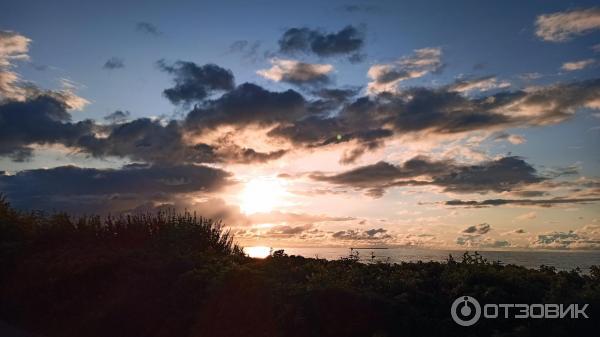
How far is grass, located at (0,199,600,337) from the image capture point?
26.8ft

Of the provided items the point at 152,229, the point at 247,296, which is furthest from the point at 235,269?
the point at 152,229

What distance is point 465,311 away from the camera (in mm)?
8141

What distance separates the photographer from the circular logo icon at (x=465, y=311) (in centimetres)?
796

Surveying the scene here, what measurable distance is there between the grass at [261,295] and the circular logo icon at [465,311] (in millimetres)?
109

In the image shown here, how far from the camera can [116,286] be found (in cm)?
1154

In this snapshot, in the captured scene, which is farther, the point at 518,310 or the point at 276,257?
the point at 276,257

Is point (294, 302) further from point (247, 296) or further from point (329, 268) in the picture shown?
point (329, 268)

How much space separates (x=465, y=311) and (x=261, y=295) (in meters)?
3.40

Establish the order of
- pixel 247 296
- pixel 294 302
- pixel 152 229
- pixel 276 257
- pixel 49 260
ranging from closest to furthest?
pixel 294 302
pixel 247 296
pixel 276 257
pixel 49 260
pixel 152 229

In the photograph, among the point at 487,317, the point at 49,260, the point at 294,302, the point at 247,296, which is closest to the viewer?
A: the point at 487,317

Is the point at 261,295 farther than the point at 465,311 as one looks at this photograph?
Yes

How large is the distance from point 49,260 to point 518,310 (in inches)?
459

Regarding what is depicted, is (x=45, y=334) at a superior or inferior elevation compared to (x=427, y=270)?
inferior

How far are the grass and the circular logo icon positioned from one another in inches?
4.3
